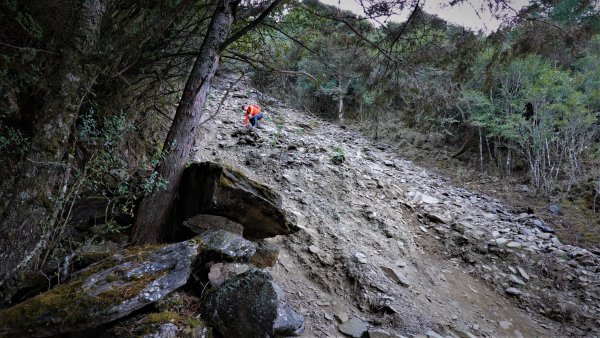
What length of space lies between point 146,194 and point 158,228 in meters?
0.45

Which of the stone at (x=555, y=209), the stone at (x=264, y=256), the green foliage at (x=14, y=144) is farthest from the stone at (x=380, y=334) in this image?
the stone at (x=555, y=209)

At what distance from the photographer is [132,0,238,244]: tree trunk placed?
3.55m

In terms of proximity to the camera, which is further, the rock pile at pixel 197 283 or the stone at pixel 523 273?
the stone at pixel 523 273

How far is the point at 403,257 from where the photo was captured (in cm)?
610

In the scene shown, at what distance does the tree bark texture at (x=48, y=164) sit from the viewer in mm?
2600

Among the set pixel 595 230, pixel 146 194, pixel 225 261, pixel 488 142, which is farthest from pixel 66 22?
pixel 488 142

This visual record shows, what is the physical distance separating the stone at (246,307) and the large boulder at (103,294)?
0.41m

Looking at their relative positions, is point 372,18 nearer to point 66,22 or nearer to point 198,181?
point 198,181

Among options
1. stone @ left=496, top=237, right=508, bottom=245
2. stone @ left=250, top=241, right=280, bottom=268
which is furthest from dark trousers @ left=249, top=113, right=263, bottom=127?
stone @ left=496, top=237, right=508, bottom=245

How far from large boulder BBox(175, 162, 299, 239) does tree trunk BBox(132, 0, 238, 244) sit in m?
0.17

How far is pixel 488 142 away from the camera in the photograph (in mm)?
13758

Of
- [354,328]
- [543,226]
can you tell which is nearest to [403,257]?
[354,328]

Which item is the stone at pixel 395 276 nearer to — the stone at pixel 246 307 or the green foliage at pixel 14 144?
the stone at pixel 246 307

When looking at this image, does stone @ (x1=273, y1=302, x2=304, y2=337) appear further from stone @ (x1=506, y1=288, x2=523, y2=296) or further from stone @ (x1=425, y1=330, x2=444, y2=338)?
stone @ (x1=506, y1=288, x2=523, y2=296)
